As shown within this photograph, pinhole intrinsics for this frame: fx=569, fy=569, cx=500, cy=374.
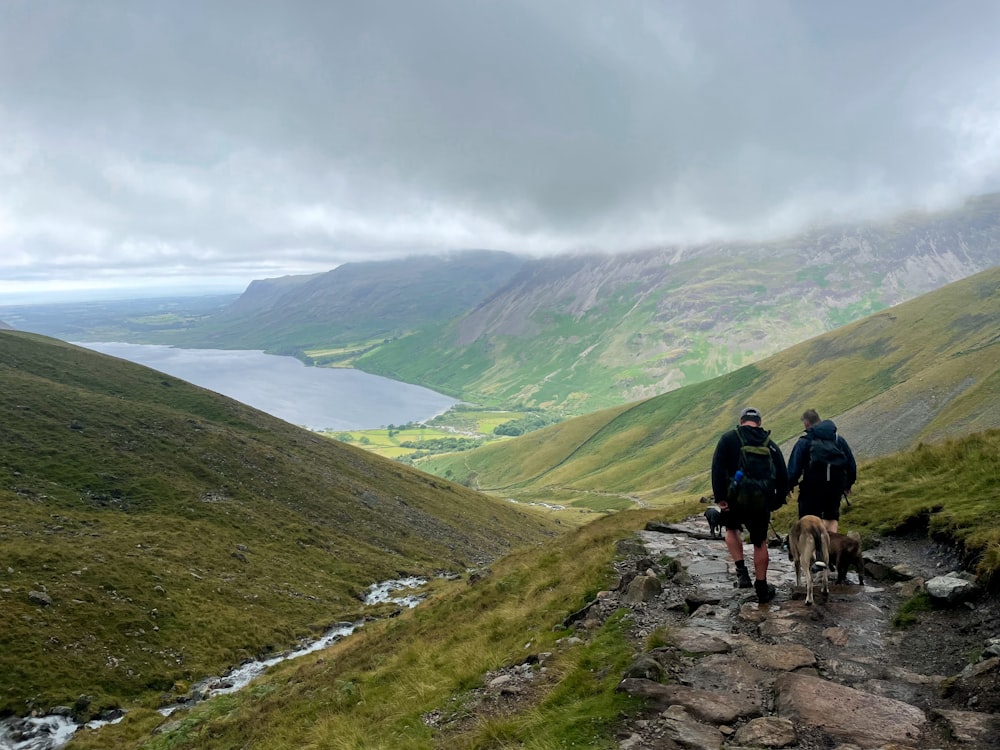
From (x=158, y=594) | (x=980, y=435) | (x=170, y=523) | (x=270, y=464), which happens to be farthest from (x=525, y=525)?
(x=980, y=435)

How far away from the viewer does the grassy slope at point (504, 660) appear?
9289mm

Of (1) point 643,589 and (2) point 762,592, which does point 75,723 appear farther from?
(2) point 762,592

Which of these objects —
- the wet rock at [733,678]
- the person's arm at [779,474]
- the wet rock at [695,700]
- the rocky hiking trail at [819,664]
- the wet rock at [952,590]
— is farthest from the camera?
the person's arm at [779,474]

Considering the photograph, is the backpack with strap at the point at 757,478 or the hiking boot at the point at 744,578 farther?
the hiking boot at the point at 744,578

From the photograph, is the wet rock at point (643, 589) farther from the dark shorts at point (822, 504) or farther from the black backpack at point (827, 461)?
the black backpack at point (827, 461)

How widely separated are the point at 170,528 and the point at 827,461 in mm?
59237

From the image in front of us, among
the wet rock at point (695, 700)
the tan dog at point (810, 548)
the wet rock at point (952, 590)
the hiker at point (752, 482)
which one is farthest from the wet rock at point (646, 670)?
the wet rock at point (952, 590)

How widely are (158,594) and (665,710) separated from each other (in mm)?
44527

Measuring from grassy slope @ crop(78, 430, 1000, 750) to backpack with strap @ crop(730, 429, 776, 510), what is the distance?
375 centimetres

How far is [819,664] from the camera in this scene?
900 cm

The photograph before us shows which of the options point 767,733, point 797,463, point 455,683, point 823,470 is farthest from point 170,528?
point 767,733

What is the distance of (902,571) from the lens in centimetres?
1267

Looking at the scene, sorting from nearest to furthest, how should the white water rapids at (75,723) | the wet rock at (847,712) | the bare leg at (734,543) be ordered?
the wet rock at (847,712)
the bare leg at (734,543)
the white water rapids at (75,723)

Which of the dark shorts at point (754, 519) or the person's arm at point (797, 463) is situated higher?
the person's arm at point (797, 463)
